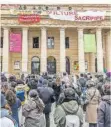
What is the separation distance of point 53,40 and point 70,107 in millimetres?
39419

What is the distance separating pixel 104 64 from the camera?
4656cm

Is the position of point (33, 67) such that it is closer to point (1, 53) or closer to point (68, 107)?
point (1, 53)

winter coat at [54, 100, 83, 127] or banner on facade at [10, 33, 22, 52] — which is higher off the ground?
banner on facade at [10, 33, 22, 52]

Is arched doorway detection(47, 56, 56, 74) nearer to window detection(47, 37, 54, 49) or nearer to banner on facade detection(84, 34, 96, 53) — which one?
window detection(47, 37, 54, 49)

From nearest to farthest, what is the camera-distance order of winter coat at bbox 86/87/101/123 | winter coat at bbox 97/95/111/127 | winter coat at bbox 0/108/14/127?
winter coat at bbox 0/108/14/127
winter coat at bbox 97/95/111/127
winter coat at bbox 86/87/101/123

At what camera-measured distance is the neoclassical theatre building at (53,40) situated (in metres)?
40.6

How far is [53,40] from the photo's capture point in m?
45.4

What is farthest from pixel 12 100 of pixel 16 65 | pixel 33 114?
pixel 16 65

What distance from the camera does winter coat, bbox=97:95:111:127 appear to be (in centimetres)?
634

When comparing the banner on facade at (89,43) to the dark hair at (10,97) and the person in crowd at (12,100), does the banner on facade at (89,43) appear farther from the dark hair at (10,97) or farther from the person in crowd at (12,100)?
the dark hair at (10,97)

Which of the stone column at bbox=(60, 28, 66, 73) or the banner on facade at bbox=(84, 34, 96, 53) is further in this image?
the stone column at bbox=(60, 28, 66, 73)

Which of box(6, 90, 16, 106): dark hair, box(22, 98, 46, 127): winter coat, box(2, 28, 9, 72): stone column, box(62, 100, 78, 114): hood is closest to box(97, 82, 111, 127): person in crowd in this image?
box(62, 100, 78, 114): hood

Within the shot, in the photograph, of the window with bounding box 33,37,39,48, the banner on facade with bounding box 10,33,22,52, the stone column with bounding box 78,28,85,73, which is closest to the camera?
the banner on facade with bounding box 10,33,22,52

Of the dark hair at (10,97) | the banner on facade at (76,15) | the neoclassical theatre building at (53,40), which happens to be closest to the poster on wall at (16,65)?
the neoclassical theatre building at (53,40)
